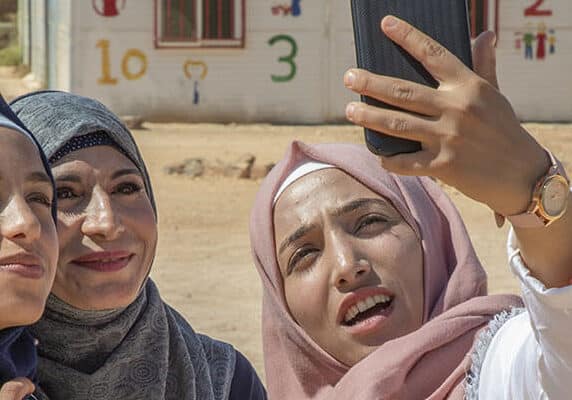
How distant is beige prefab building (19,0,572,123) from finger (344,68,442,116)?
18568 mm

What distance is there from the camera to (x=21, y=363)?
2.43 meters

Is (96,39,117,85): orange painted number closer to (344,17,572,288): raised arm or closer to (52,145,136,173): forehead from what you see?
(52,145,136,173): forehead

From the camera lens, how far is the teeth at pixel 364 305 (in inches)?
118

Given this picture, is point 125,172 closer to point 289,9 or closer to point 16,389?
point 16,389

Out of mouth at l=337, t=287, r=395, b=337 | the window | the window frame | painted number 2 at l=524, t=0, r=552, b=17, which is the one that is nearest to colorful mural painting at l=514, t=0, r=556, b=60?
painted number 2 at l=524, t=0, r=552, b=17

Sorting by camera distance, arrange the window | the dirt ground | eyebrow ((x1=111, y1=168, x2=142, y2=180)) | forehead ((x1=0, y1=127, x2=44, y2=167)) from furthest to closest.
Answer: the window
the dirt ground
eyebrow ((x1=111, y1=168, x2=142, y2=180))
forehead ((x1=0, y1=127, x2=44, y2=167))

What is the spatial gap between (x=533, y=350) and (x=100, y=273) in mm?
1003

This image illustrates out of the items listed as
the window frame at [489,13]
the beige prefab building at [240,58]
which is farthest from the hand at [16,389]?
the window frame at [489,13]

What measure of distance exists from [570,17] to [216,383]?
18599mm

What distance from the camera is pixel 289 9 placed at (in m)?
20.2

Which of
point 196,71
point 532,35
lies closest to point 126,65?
point 196,71

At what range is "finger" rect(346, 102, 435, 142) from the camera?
1.69 metres

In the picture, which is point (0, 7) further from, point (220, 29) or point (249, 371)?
point (249, 371)

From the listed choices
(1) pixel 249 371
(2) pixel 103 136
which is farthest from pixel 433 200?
(2) pixel 103 136
